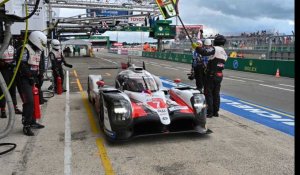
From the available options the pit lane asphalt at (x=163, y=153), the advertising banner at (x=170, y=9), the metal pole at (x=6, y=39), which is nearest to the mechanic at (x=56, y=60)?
the advertising banner at (x=170, y=9)

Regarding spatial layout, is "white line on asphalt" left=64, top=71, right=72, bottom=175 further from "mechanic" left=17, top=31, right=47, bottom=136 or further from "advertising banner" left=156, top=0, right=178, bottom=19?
"advertising banner" left=156, top=0, right=178, bottom=19

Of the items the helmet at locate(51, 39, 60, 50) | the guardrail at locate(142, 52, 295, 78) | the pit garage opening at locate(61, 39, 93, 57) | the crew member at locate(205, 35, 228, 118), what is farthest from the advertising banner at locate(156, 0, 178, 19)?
the pit garage opening at locate(61, 39, 93, 57)

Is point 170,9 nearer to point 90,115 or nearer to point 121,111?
point 90,115

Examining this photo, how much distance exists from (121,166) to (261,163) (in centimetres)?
196

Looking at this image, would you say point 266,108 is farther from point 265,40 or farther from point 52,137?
point 265,40

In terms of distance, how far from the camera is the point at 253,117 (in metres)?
7.72

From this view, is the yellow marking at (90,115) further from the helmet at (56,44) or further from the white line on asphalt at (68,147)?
the helmet at (56,44)

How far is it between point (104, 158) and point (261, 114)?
476cm

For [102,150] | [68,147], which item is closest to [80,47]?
[68,147]

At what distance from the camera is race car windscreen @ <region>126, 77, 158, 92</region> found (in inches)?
263

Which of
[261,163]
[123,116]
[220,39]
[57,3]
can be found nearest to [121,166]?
[123,116]

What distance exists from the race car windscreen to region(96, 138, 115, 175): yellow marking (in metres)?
1.42

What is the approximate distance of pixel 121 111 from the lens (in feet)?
17.5

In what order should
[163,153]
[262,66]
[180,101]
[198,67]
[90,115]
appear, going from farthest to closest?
[262,66], [198,67], [90,115], [180,101], [163,153]
